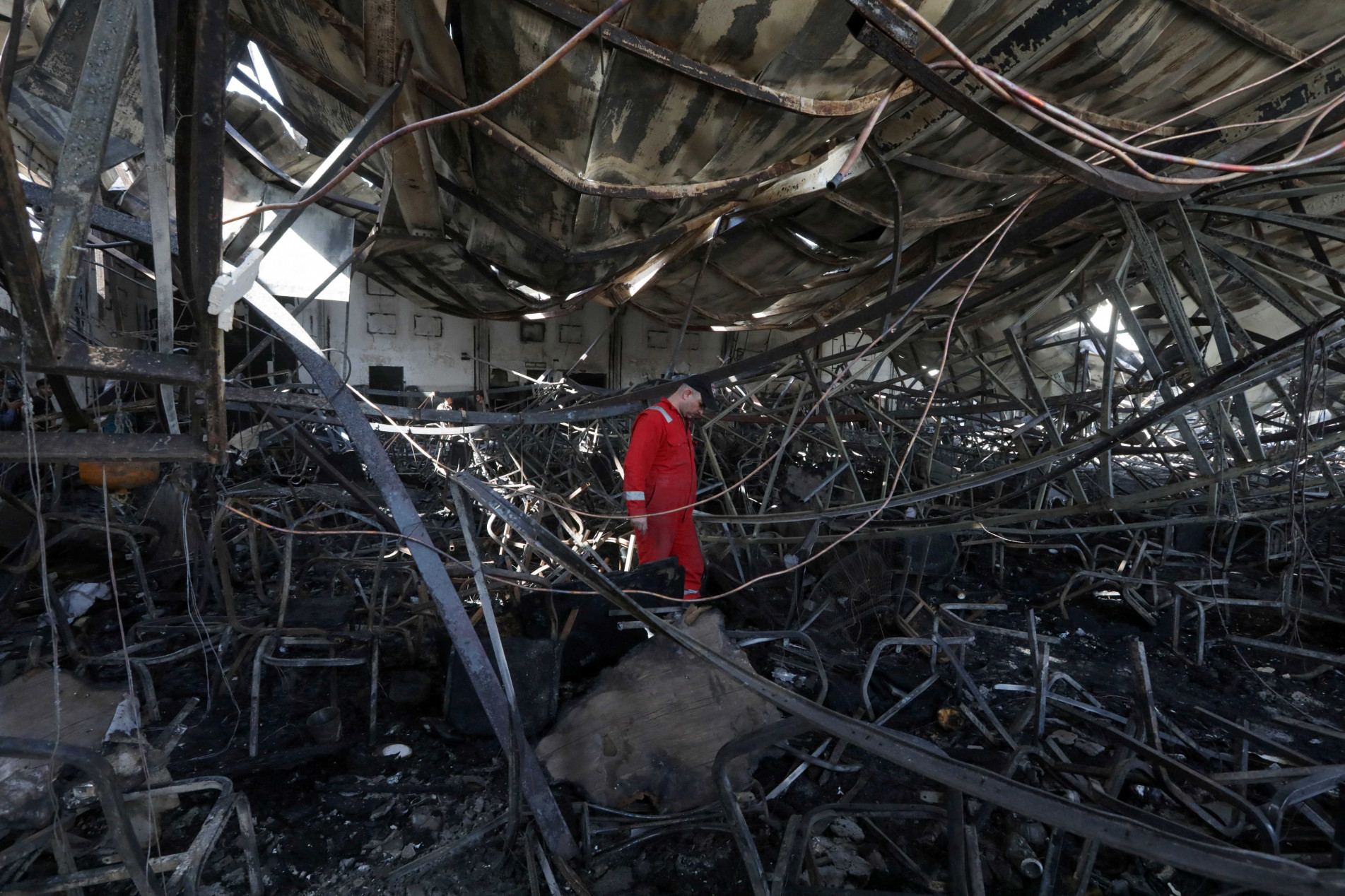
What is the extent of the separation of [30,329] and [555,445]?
528 cm

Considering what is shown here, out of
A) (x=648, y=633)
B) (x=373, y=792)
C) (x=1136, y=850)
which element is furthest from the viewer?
(x=648, y=633)

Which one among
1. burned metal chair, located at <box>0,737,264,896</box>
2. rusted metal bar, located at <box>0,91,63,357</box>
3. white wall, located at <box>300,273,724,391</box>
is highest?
white wall, located at <box>300,273,724,391</box>

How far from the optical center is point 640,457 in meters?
4.90

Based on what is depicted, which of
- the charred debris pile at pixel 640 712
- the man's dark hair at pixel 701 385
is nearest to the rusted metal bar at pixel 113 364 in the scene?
the charred debris pile at pixel 640 712

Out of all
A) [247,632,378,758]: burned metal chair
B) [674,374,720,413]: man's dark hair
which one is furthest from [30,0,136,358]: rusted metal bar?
[674,374,720,413]: man's dark hair

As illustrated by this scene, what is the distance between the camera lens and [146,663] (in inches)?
136

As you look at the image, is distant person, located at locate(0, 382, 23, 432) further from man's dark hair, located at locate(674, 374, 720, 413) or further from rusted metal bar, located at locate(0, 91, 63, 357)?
rusted metal bar, located at locate(0, 91, 63, 357)

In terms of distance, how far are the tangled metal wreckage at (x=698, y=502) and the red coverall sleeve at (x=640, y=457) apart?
16.4 inches

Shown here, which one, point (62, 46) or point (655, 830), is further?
point (655, 830)

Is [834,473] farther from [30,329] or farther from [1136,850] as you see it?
[30,329]

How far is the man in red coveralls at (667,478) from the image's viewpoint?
489cm

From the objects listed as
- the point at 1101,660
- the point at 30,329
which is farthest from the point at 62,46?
the point at 1101,660

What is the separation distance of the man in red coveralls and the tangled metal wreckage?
0.90 feet

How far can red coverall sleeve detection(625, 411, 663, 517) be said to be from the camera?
15.8 ft
